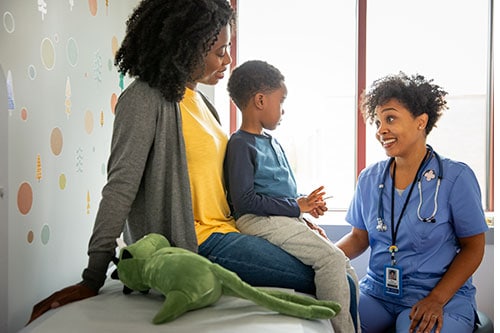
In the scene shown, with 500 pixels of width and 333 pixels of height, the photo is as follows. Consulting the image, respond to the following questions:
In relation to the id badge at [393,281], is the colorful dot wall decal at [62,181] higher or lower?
higher

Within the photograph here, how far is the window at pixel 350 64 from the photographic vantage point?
3.12 metres

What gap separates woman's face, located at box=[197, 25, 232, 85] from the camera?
5.41 ft

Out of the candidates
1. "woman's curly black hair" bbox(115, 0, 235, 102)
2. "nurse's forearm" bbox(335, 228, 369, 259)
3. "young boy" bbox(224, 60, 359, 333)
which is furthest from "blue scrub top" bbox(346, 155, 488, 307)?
"woman's curly black hair" bbox(115, 0, 235, 102)

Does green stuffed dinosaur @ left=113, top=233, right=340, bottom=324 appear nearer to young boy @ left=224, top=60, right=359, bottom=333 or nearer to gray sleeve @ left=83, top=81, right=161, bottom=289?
Answer: gray sleeve @ left=83, top=81, right=161, bottom=289

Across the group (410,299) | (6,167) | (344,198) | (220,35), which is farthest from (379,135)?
(6,167)

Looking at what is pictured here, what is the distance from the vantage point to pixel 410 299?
6.69ft

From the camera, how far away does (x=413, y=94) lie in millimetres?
2162

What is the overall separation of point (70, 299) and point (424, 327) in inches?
45.9

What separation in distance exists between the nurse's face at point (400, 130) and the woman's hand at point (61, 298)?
1257 millimetres

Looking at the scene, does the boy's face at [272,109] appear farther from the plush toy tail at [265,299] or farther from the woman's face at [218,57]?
the plush toy tail at [265,299]

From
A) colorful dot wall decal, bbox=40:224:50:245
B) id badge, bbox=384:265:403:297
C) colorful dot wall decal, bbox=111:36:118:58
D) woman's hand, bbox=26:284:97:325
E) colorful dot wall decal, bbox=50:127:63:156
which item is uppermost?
colorful dot wall decal, bbox=111:36:118:58

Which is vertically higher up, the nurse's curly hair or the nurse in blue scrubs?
the nurse's curly hair

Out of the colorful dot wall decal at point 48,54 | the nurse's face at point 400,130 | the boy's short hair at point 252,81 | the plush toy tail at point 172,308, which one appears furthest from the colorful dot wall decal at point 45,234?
the nurse's face at point 400,130

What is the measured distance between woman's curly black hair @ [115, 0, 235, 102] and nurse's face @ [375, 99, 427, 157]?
860 mm
